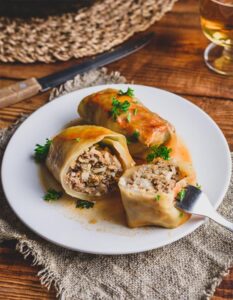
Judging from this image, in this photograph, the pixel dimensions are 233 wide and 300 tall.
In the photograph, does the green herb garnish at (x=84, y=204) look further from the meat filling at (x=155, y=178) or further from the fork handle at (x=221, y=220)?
the fork handle at (x=221, y=220)

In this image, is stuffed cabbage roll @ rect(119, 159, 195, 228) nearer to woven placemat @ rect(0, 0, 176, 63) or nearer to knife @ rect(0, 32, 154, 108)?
knife @ rect(0, 32, 154, 108)

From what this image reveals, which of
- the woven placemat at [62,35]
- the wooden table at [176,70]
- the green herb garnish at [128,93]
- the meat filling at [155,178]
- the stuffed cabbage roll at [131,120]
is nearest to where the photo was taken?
the meat filling at [155,178]

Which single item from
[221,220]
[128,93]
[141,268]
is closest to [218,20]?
[128,93]

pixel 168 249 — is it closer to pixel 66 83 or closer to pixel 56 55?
pixel 66 83

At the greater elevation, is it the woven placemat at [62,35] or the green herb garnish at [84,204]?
the woven placemat at [62,35]

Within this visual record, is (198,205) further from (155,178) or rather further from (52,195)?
(52,195)

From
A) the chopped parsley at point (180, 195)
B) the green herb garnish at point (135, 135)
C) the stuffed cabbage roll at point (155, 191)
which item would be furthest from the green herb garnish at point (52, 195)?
the chopped parsley at point (180, 195)

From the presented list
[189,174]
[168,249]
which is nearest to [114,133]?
[189,174]
